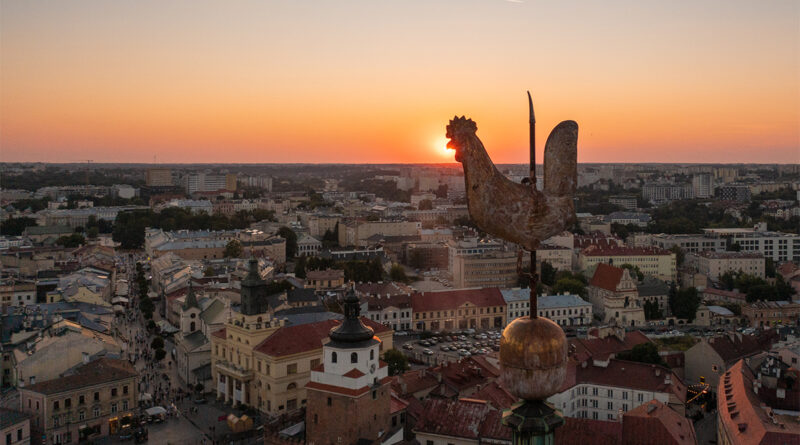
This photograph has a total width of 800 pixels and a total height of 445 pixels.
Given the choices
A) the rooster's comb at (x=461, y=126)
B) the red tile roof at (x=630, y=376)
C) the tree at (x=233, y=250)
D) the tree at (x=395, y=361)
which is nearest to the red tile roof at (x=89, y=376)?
the tree at (x=395, y=361)

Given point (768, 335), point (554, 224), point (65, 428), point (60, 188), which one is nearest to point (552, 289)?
point (768, 335)

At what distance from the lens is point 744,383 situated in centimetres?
2597

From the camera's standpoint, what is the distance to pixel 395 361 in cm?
3222

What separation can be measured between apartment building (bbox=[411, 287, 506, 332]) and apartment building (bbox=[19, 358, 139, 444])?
22.7m

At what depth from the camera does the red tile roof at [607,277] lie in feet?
174

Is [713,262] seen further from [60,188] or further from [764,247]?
[60,188]

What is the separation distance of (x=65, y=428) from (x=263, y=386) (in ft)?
24.1

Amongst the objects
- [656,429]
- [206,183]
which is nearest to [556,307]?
[656,429]

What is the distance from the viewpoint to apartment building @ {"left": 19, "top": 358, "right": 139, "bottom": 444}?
2625 centimetres

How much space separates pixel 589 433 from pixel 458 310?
28118mm

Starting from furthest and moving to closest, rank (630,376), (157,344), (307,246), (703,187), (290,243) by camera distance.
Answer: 1. (703,187)
2. (307,246)
3. (290,243)
4. (157,344)
5. (630,376)

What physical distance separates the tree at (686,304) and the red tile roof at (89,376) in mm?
38271

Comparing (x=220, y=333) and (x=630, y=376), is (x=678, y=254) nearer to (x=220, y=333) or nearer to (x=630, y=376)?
(x=630, y=376)

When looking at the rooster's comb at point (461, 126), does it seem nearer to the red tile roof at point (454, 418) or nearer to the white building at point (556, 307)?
the red tile roof at point (454, 418)
